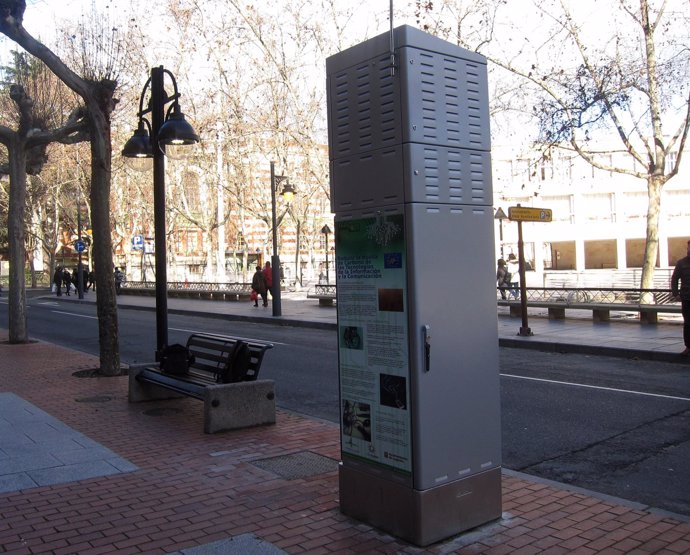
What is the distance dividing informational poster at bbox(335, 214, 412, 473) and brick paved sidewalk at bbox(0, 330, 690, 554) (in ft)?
1.93

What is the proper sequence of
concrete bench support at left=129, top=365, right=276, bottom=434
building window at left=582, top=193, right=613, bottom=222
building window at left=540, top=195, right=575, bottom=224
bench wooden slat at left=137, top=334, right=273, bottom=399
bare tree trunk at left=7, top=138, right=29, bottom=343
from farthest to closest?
1. building window at left=540, top=195, right=575, bottom=224
2. building window at left=582, top=193, right=613, bottom=222
3. bare tree trunk at left=7, top=138, right=29, bottom=343
4. bench wooden slat at left=137, top=334, right=273, bottom=399
5. concrete bench support at left=129, top=365, right=276, bottom=434

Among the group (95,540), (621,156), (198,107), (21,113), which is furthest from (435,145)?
(621,156)

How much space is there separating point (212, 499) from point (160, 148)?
5771 millimetres

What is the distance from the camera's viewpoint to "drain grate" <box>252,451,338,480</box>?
5.70 meters

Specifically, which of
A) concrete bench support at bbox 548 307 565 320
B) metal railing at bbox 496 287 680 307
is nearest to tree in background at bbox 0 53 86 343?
concrete bench support at bbox 548 307 565 320

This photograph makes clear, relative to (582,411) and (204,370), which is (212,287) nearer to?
(204,370)

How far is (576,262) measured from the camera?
60688mm

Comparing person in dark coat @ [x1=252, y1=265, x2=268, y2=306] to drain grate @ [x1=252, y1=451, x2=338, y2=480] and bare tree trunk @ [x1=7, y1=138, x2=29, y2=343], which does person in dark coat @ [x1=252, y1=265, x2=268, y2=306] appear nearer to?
bare tree trunk @ [x1=7, y1=138, x2=29, y2=343]

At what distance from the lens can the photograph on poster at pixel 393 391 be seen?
415 cm

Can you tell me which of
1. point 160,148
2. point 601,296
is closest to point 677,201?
point 601,296

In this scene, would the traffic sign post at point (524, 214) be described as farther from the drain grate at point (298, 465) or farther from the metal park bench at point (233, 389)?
the drain grate at point (298, 465)

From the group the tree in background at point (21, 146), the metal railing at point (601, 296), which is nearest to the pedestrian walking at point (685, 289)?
the metal railing at point (601, 296)

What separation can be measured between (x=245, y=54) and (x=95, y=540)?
32.3 metres

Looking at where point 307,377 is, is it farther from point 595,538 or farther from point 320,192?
point 320,192
